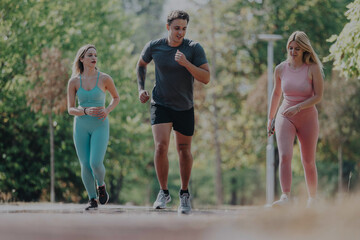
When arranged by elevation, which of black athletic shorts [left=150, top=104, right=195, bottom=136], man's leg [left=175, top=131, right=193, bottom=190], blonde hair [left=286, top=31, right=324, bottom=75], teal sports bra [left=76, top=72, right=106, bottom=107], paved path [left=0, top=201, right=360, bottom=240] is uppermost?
blonde hair [left=286, top=31, right=324, bottom=75]

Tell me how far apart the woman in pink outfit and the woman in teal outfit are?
2.06 metres

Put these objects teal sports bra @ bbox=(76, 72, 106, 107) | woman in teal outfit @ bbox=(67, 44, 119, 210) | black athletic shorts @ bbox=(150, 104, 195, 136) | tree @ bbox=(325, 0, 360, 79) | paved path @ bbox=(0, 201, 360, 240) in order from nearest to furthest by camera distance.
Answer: paved path @ bbox=(0, 201, 360, 240), black athletic shorts @ bbox=(150, 104, 195, 136), woman in teal outfit @ bbox=(67, 44, 119, 210), teal sports bra @ bbox=(76, 72, 106, 107), tree @ bbox=(325, 0, 360, 79)

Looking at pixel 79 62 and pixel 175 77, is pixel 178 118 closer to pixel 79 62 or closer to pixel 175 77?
pixel 175 77

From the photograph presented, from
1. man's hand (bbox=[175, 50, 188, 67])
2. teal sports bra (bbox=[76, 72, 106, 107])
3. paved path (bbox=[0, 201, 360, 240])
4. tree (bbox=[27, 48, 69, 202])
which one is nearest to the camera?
paved path (bbox=[0, 201, 360, 240])

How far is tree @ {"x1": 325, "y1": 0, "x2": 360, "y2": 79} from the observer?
13.2 m

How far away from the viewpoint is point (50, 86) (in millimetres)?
18422

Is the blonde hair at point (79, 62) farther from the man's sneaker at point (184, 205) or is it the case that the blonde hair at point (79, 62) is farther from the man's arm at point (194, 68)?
the man's sneaker at point (184, 205)

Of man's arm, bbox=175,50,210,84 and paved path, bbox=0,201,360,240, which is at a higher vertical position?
man's arm, bbox=175,50,210,84

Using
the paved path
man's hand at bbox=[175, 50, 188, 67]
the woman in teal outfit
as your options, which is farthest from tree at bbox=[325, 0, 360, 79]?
Answer: the paved path

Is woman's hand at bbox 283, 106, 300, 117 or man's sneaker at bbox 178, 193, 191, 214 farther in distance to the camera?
woman's hand at bbox 283, 106, 300, 117

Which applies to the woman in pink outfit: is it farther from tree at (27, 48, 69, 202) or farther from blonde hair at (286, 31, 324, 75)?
tree at (27, 48, 69, 202)

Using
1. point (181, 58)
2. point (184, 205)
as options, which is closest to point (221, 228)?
point (184, 205)

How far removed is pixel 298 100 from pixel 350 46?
20.2ft

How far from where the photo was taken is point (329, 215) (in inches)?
189
